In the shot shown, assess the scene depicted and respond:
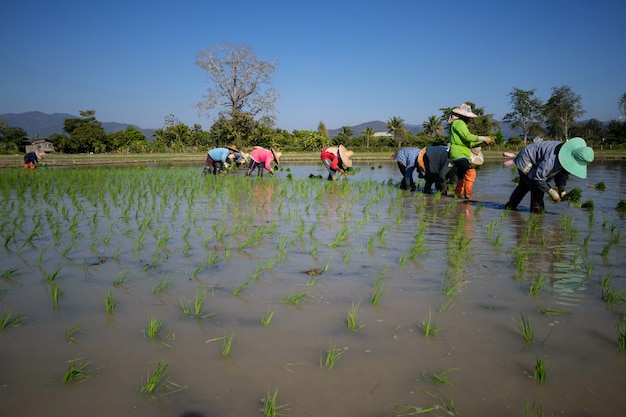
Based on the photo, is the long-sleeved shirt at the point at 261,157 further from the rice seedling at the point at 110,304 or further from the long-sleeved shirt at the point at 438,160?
the rice seedling at the point at 110,304

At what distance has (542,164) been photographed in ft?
18.0

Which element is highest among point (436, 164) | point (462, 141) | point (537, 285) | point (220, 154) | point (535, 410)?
point (462, 141)

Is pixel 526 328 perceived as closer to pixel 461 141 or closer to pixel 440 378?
pixel 440 378

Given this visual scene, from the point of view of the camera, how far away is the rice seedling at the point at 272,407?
1.45 metres

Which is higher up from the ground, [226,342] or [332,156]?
[332,156]

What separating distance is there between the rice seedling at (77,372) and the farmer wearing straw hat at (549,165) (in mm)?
5371

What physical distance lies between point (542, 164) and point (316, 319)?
4.60m

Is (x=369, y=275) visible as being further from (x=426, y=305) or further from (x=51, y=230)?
(x=51, y=230)

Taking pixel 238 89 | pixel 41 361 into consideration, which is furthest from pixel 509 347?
pixel 238 89

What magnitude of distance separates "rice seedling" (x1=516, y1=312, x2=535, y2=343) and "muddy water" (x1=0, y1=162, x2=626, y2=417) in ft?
0.08

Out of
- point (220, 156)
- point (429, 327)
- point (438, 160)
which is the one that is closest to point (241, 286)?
point (429, 327)

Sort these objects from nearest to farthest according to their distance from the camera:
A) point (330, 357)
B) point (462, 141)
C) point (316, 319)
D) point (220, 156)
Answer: point (330, 357) → point (316, 319) → point (462, 141) → point (220, 156)

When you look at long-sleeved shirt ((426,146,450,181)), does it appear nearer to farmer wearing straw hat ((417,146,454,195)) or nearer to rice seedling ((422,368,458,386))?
farmer wearing straw hat ((417,146,454,195))

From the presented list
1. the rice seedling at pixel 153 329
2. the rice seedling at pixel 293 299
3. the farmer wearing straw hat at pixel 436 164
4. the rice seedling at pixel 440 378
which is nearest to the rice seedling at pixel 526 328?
the rice seedling at pixel 440 378
